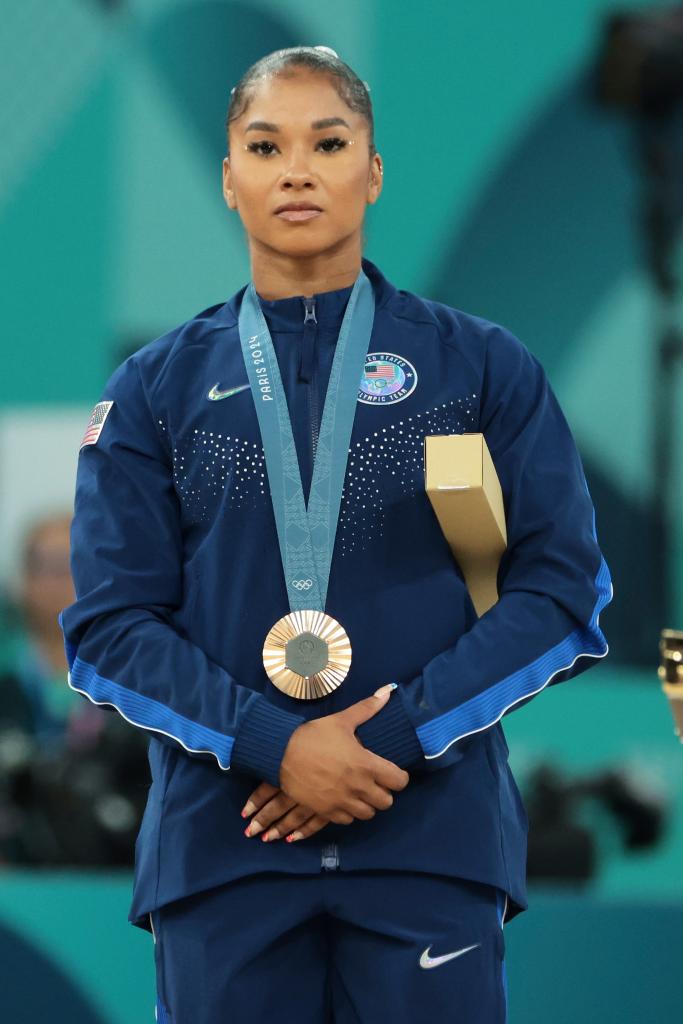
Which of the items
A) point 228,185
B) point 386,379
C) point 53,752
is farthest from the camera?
point 53,752

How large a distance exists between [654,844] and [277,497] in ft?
8.95

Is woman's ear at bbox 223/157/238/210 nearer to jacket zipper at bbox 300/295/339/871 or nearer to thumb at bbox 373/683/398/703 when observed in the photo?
jacket zipper at bbox 300/295/339/871

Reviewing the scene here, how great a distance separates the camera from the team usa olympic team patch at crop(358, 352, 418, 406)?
2051 mm

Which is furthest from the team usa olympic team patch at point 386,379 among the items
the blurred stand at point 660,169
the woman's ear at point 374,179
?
the blurred stand at point 660,169

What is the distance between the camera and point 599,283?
4.54 meters

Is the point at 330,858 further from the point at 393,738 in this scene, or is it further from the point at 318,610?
the point at 318,610

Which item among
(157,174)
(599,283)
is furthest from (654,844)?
(157,174)

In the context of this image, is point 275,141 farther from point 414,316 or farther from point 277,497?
point 277,497

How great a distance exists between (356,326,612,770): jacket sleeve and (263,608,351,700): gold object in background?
8 cm

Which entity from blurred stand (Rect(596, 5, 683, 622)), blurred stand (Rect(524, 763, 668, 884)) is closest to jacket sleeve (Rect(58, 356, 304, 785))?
blurred stand (Rect(524, 763, 668, 884))

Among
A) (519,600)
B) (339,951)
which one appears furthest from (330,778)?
(519,600)

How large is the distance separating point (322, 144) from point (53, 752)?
2539 millimetres

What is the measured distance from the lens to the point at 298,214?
6.84ft

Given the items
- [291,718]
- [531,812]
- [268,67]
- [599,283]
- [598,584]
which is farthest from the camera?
[599,283]
